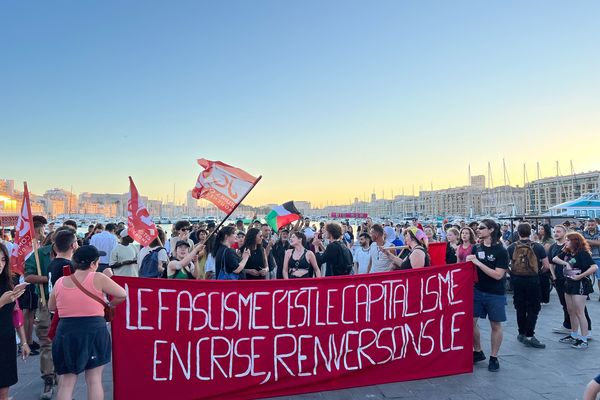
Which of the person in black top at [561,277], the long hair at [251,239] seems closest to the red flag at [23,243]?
the long hair at [251,239]

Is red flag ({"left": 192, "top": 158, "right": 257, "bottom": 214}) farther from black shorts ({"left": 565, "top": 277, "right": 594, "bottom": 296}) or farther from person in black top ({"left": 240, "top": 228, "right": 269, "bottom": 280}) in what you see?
black shorts ({"left": 565, "top": 277, "right": 594, "bottom": 296})

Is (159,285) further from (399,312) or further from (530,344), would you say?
(530,344)

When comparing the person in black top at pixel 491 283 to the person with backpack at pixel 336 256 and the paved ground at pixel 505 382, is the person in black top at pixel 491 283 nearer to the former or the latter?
the paved ground at pixel 505 382

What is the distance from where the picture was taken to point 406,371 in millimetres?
4977

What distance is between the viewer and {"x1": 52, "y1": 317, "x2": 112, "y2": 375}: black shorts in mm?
3451

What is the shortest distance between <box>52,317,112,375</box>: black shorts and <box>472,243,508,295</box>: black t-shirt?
15.4 feet

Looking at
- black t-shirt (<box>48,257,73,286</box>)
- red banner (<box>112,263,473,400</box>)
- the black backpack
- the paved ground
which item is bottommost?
the paved ground

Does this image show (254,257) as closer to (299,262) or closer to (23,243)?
(299,262)

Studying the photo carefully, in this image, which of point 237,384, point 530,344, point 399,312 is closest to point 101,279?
point 237,384

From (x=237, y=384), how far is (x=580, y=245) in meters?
5.65

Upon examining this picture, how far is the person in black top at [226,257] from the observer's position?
20.1 feet

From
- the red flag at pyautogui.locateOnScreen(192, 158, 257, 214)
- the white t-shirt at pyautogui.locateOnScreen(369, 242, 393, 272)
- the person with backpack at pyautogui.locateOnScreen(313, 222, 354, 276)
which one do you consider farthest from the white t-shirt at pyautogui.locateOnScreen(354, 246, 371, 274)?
the red flag at pyautogui.locateOnScreen(192, 158, 257, 214)

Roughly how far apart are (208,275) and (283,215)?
18.4ft

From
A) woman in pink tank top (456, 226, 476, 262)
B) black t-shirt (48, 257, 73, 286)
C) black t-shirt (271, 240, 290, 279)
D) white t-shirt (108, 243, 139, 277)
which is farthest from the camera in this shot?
black t-shirt (271, 240, 290, 279)
